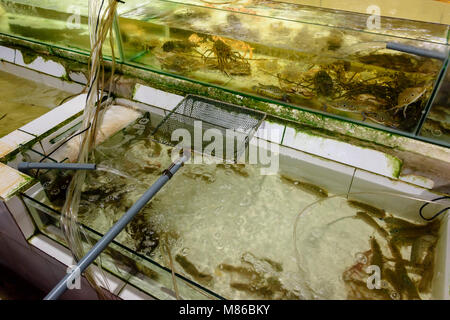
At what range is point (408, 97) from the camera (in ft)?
6.65

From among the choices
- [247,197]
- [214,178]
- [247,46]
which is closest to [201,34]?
[247,46]

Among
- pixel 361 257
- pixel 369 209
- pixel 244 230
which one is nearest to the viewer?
pixel 361 257

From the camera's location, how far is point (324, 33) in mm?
2193

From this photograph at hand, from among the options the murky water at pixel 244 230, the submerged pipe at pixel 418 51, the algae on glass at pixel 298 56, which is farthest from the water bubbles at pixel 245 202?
the submerged pipe at pixel 418 51

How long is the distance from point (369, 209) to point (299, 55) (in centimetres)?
129

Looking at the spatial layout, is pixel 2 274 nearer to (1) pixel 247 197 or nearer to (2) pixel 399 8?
(1) pixel 247 197

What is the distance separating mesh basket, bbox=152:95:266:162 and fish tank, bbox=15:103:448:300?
0.33 feet

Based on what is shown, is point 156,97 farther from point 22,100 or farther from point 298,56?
point 22,100

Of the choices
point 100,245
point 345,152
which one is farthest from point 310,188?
point 100,245

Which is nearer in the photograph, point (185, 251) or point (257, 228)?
point (185, 251)

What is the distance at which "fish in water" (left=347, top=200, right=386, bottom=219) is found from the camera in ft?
6.87

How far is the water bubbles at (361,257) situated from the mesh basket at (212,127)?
105cm
